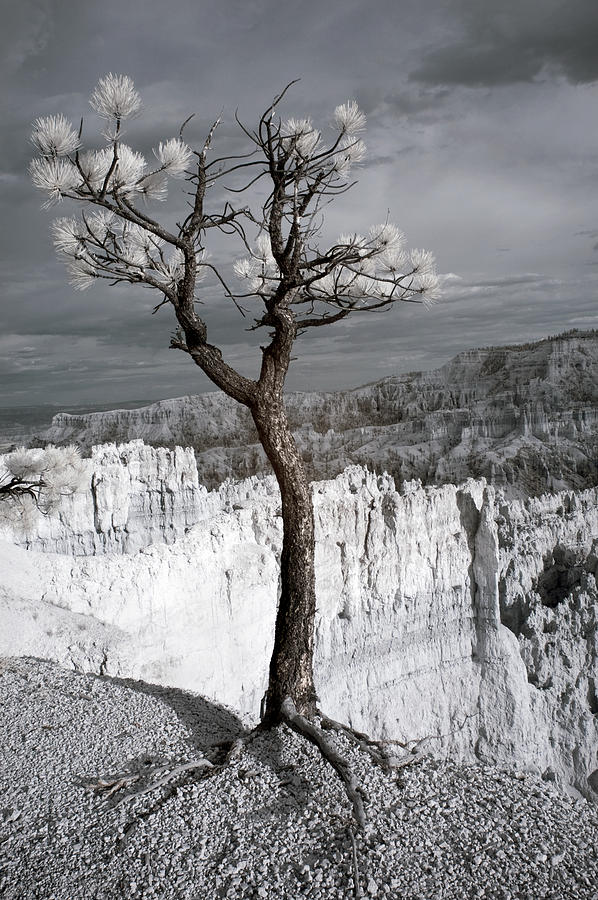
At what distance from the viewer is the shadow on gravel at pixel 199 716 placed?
559 cm

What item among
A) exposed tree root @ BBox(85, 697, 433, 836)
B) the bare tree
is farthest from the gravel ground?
the bare tree

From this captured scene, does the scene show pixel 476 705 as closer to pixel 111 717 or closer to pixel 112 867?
pixel 111 717

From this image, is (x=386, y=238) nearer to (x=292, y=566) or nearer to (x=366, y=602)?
(x=292, y=566)

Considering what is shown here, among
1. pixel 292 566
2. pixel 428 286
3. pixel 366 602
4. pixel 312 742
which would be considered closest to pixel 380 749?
pixel 312 742

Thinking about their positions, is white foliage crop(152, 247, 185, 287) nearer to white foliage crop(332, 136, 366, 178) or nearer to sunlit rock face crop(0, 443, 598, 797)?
white foliage crop(332, 136, 366, 178)

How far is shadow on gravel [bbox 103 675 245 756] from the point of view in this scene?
220 inches

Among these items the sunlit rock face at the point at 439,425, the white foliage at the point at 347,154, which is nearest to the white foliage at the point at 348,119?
the white foliage at the point at 347,154

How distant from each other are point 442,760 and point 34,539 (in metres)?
15.5

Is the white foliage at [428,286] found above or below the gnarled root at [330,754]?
above

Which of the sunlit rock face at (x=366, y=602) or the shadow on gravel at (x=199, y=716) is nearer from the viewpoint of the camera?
the shadow on gravel at (x=199, y=716)

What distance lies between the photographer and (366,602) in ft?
57.2

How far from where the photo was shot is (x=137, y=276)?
563cm

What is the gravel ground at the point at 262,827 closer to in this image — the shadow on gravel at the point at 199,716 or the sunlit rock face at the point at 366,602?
the shadow on gravel at the point at 199,716

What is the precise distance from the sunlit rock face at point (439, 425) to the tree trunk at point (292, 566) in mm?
46474
